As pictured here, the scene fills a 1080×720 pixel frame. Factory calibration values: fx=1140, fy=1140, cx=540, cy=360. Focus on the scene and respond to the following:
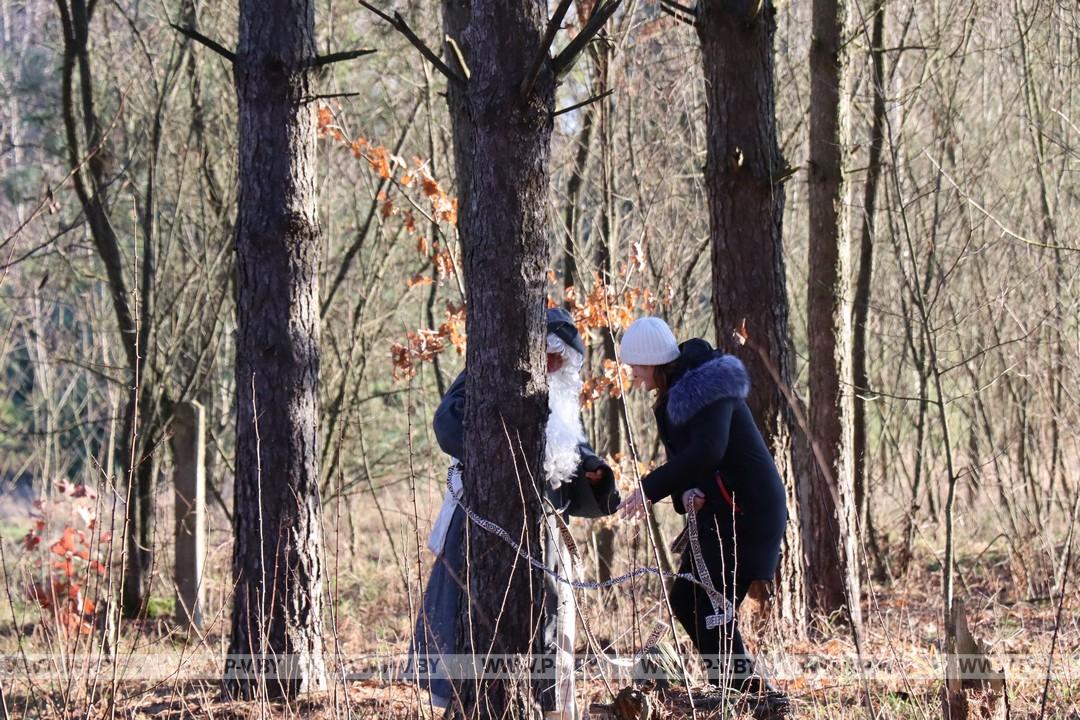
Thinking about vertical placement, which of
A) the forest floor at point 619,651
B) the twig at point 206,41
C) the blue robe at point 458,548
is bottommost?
the forest floor at point 619,651

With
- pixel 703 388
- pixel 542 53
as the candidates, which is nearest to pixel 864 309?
pixel 703 388

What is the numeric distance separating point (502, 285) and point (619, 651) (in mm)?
3696

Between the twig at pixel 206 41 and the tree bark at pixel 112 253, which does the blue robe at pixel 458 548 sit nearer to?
the twig at pixel 206 41

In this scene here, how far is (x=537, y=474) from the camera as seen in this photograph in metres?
3.76

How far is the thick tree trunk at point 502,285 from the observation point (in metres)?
3.66

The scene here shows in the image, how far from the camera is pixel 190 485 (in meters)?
7.75

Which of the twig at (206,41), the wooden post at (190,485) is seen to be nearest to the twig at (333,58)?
the twig at (206,41)

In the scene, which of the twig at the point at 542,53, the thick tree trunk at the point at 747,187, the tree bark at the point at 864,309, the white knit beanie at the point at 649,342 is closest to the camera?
A: the twig at the point at 542,53

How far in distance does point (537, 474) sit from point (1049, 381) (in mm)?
6522

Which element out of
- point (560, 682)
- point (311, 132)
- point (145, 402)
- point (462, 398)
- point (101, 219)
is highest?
point (101, 219)

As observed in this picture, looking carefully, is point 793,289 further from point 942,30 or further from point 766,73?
point 766,73

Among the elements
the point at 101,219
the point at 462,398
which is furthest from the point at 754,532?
the point at 101,219

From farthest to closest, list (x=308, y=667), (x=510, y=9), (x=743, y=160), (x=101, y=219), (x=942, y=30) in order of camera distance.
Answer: (x=942, y=30)
(x=101, y=219)
(x=743, y=160)
(x=308, y=667)
(x=510, y=9)

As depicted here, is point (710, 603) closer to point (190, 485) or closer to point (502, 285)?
point (502, 285)
